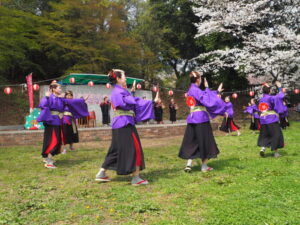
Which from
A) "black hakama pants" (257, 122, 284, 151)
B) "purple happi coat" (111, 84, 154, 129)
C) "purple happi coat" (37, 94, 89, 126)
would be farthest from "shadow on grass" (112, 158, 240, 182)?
"purple happi coat" (37, 94, 89, 126)

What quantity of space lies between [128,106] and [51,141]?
2817 mm

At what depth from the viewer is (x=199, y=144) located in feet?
20.4

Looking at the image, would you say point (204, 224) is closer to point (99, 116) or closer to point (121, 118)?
point (121, 118)

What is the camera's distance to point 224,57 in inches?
829

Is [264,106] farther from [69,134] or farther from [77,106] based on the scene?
[69,134]

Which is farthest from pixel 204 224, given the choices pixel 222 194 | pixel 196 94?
pixel 196 94

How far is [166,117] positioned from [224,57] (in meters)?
7.42

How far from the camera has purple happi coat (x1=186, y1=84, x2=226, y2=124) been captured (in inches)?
237

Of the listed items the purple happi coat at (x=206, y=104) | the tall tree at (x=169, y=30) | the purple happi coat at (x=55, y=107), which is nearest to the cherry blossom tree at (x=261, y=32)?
the tall tree at (x=169, y=30)

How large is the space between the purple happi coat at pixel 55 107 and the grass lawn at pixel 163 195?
116 cm

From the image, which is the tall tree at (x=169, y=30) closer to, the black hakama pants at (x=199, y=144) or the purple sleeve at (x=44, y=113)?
the purple sleeve at (x=44, y=113)

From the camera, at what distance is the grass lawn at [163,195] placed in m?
3.71

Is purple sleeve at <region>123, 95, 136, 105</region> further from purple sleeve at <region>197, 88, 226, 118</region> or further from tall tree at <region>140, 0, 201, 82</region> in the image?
tall tree at <region>140, 0, 201, 82</region>

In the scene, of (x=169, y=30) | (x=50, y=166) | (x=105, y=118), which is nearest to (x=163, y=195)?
(x=50, y=166)
